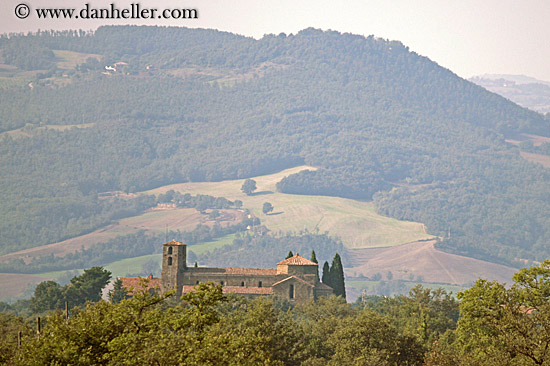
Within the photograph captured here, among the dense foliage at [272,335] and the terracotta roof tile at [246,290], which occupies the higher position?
the dense foliage at [272,335]

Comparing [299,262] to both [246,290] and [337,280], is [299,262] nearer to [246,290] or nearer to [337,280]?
[337,280]

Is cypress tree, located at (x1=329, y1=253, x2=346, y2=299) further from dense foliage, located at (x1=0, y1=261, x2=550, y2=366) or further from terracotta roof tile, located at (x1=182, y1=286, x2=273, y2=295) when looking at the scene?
dense foliage, located at (x1=0, y1=261, x2=550, y2=366)

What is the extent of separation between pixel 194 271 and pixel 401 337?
53214 mm

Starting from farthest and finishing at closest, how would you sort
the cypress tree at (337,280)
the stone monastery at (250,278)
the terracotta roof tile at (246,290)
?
the cypress tree at (337,280)
the stone monastery at (250,278)
the terracotta roof tile at (246,290)

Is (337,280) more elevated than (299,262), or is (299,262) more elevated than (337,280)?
(299,262)

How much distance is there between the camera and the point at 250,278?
11719 centimetres

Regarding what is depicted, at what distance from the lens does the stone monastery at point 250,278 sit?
11475 centimetres

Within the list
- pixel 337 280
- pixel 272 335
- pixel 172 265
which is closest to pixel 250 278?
pixel 172 265

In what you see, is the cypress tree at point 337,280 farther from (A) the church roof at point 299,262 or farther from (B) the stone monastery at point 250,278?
(A) the church roof at point 299,262

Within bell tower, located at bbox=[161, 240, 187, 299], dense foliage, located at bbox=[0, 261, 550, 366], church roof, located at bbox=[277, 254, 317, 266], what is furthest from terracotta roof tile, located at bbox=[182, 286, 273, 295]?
dense foliage, located at bbox=[0, 261, 550, 366]

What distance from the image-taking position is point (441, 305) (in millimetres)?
106250

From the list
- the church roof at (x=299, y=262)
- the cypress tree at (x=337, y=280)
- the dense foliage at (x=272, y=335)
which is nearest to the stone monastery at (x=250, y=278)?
the church roof at (x=299, y=262)

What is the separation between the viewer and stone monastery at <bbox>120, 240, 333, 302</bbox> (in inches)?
4518

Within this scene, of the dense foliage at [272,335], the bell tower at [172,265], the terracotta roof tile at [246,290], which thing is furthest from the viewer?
the bell tower at [172,265]
